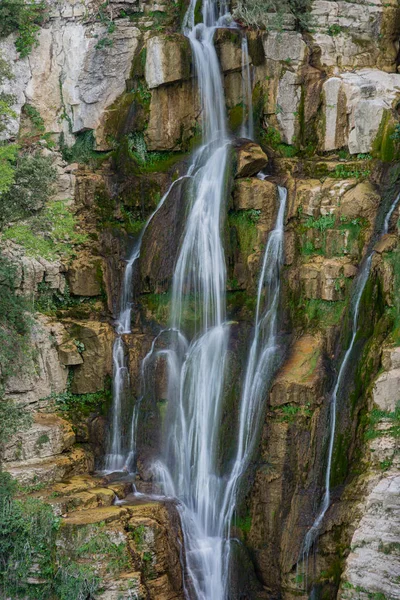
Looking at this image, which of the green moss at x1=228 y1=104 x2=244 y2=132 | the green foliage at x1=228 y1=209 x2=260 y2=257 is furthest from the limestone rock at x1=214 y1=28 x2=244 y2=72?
the green foliage at x1=228 y1=209 x2=260 y2=257

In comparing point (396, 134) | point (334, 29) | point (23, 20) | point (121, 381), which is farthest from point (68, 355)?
A: point (334, 29)

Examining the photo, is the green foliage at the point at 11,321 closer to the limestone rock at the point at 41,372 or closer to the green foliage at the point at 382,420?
the limestone rock at the point at 41,372

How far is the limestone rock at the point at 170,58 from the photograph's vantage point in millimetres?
17906

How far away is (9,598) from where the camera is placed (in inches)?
513

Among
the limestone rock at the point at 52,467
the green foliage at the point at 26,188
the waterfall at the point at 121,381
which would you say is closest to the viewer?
the limestone rock at the point at 52,467

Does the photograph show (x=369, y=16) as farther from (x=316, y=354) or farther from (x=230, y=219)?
(x=316, y=354)

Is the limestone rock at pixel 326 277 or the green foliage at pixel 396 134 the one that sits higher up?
the green foliage at pixel 396 134

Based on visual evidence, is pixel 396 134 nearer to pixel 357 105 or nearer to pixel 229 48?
pixel 357 105

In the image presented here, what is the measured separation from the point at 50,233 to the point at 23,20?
5835 mm

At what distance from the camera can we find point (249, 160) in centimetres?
1627

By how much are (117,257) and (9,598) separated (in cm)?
730

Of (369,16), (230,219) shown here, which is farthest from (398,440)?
(369,16)

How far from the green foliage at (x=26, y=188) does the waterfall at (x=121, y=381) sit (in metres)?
3.02

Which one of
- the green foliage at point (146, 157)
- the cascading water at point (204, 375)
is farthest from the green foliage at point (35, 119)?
the cascading water at point (204, 375)
